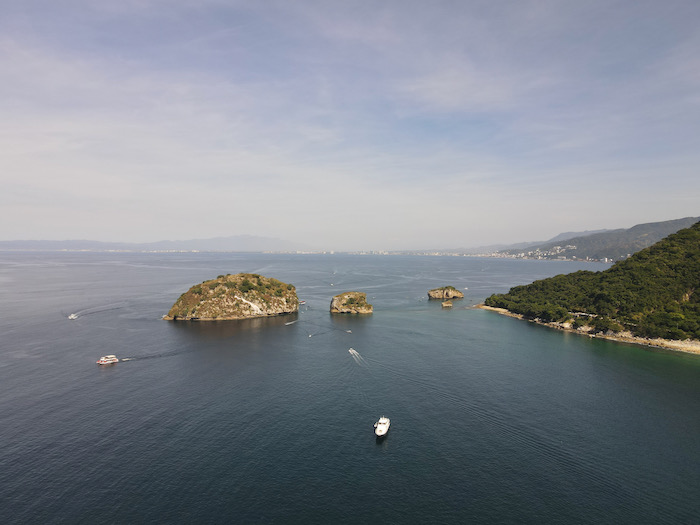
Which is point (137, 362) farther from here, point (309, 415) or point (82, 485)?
point (309, 415)

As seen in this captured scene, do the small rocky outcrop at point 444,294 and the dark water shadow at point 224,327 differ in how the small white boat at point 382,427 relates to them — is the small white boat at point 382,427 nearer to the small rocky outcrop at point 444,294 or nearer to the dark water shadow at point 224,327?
the dark water shadow at point 224,327

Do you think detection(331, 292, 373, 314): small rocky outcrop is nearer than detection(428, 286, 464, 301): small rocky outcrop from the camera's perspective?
Yes

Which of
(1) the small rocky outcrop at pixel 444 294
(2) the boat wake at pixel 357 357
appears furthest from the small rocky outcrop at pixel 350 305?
(1) the small rocky outcrop at pixel 444 294

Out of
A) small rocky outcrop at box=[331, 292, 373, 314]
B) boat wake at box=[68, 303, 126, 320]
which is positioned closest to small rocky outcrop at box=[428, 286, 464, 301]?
small rocky outcrop at box=[331, 292, 373, 314]

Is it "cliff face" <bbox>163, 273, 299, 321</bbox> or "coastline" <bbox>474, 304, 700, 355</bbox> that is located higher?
"cliff face" <bbox>163, 273, 299, 321</bbox>

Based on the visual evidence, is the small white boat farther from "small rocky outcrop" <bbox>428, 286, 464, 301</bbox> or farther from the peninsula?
"small rocky outcrop" <bbox>428, 286, 464, 301</bbox>

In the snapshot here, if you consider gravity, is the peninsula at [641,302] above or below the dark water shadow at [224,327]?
above

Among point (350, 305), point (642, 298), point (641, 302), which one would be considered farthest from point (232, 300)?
point (642, 298)
